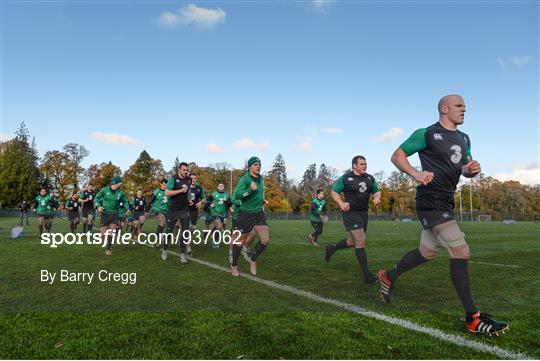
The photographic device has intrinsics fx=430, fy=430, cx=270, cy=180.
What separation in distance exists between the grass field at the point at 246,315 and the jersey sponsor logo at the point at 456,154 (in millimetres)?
1779

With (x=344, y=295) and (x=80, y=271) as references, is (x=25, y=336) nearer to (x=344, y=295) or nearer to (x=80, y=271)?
(x=344, y=295)

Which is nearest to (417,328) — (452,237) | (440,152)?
(452,237)

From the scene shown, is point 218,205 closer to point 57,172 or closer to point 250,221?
point 250,221

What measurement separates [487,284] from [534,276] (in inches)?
70.3

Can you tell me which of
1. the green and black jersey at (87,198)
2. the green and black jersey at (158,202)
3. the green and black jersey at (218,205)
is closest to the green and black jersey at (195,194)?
the green and black jersey at (158,202)

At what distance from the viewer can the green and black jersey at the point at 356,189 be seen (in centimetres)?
820

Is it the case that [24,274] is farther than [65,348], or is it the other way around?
[24,274]

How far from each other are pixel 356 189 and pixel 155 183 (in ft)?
266

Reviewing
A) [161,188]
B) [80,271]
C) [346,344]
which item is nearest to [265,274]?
[80,271]

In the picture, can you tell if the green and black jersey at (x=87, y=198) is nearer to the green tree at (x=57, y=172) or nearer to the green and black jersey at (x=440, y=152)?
the green and black jersey at (x=440, y=152)

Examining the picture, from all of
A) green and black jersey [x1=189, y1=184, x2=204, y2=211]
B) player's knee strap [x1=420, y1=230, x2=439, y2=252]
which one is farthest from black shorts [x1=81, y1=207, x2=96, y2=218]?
player's knee strap [x1=420, y1=230, x2=439, y2=252]

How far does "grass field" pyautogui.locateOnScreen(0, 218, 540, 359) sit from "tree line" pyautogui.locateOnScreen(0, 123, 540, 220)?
44959mm

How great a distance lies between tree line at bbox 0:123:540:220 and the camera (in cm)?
6638

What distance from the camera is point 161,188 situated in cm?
1486
